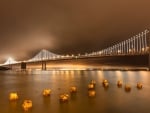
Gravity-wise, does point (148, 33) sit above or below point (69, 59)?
above

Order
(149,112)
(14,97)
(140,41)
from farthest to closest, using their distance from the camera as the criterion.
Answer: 1. (140,41)
2. (14,97)
3. (149,112)

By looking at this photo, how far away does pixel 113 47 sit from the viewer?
74.0 m

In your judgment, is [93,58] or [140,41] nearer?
[93,58]

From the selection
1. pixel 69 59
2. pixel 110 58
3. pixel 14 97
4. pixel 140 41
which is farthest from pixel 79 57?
pixel 14 97

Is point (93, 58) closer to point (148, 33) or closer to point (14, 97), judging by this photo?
point (148, 33)

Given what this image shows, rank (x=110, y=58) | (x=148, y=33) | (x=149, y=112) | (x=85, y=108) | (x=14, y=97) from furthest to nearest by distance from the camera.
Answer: (x=148, y=33), (x=110, y=58), (x=14, y=97), (x=85, y=108), (x=149, y=112)

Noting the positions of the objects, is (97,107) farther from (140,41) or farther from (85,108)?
(140,41)

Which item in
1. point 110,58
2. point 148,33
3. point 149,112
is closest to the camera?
point 149,112

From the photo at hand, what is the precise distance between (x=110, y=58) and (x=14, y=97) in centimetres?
4975

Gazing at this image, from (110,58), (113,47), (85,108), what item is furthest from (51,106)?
(113,47)

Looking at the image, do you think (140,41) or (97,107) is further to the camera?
(140,41)

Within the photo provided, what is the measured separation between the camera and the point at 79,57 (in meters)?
68.6

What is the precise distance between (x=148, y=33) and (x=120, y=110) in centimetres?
5876

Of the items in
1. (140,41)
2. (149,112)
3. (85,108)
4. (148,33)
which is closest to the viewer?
(149,112)
